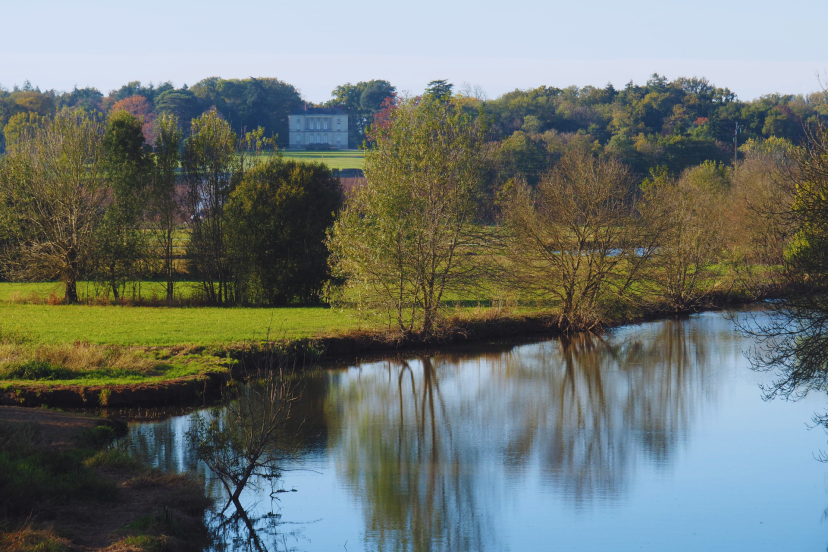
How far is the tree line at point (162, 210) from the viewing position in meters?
32.5

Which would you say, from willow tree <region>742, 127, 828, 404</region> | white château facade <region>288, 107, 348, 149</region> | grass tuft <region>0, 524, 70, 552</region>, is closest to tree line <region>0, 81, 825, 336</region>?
willow tree <region>742, 127, 828, 404</region>

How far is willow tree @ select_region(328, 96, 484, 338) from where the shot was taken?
24250mm

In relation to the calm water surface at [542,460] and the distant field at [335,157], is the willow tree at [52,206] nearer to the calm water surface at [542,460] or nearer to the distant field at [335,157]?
the calm water surface at [542,460]

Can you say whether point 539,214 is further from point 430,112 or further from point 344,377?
point 344,377

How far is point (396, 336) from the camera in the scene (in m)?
24.9

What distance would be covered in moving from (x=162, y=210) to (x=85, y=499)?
26914 millimetres

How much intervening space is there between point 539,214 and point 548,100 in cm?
6549

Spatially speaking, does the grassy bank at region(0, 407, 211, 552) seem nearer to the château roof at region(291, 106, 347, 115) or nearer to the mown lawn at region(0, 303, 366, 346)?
the mown lawn at region(0, 303, 366, 346)

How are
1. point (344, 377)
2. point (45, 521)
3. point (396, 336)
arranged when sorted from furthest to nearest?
point (396, 336)
point (344, 377)
point (45, 521)

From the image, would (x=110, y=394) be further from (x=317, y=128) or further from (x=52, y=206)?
(x=317, y=128)

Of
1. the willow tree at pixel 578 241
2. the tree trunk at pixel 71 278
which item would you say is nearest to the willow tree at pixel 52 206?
the tree trunk at pixel 71 278

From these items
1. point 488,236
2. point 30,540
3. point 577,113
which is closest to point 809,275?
point 30,540

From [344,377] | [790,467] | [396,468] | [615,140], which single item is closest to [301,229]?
[344,377]

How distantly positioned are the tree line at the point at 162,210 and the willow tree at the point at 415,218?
290 inches
